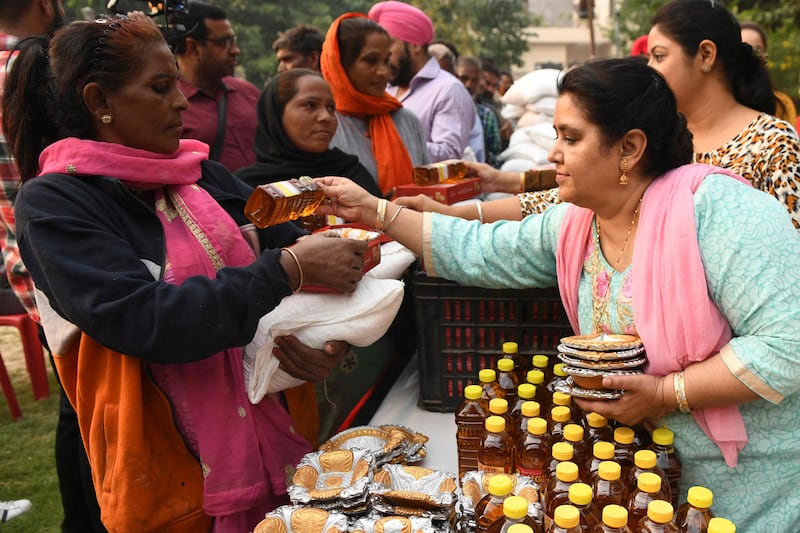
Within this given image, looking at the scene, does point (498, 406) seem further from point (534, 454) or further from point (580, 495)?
point (580, 495)

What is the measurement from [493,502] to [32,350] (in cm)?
364

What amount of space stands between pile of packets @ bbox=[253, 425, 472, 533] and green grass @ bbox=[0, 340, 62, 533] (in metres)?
2.02

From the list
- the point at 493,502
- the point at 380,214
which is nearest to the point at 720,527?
the point at 493,502

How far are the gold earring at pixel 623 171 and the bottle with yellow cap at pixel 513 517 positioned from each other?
2.57ft

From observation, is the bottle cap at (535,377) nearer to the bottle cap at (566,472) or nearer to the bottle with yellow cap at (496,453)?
the bottle with yellow cap at (496,453)

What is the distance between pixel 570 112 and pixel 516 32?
1006 inches

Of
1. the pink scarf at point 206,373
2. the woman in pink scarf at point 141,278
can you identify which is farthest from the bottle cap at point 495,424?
the pink scarf at point 206,373

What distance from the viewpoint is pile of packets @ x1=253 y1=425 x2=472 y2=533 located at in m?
1.31

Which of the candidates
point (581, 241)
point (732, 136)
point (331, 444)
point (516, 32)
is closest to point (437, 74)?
Result: point (732, 136)

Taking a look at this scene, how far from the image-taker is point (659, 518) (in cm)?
110

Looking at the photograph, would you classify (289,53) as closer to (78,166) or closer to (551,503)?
(78,166)

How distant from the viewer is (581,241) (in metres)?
1.69

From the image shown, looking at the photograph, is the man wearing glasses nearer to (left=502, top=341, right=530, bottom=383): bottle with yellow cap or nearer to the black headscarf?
the black headscarf

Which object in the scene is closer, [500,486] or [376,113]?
[500,486]
